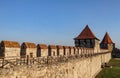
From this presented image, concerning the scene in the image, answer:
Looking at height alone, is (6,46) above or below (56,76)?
above

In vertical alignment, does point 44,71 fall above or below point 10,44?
below

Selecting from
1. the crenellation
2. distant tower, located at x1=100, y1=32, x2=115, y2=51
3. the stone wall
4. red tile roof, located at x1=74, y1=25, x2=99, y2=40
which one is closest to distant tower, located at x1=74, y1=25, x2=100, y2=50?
red tile roof, located at x1=74, y1=25, x2=99, y2=40

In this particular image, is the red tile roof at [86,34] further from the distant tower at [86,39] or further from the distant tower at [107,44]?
the distant tower at [107,44]

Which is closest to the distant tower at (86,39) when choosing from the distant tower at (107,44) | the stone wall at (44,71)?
the distant tower at (107,44)

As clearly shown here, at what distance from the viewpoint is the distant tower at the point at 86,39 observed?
143 ft

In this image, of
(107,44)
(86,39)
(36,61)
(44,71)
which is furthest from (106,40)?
(36,61)

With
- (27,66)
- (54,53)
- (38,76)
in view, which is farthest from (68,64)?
(27,66)

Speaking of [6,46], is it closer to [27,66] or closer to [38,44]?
[27,66]

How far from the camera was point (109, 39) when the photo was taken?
2913 inches

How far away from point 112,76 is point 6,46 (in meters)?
23.1

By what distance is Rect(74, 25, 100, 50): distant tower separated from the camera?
4372 centimetres

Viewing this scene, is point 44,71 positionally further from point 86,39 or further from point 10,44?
point 86,39

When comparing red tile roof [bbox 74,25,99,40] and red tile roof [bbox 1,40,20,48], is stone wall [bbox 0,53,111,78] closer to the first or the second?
red tile roof [bbox 1,40,20,48]

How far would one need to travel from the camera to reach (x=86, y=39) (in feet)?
147
